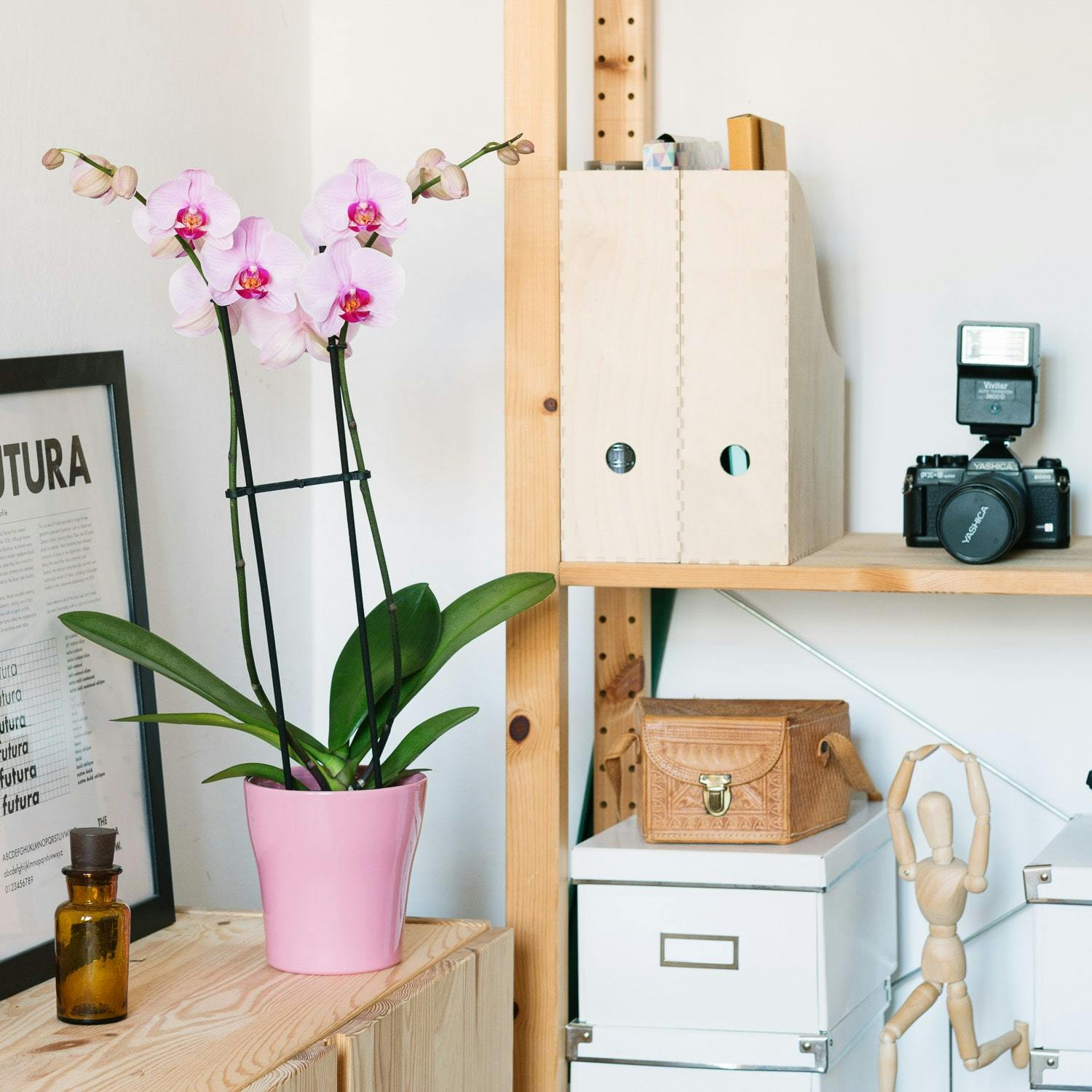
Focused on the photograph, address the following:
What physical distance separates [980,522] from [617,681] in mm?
438

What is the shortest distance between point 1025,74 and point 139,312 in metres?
0.84

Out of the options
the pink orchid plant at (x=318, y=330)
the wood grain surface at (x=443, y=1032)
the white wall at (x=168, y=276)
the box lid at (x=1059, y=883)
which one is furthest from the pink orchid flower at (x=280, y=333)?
the box lid at (x=1059, y=883)

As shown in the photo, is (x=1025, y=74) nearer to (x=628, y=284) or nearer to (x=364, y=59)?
(x=628, y=284)

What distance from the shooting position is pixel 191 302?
0.96 m

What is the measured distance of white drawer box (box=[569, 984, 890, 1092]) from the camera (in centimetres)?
112

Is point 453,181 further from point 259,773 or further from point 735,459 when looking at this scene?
point 259,773

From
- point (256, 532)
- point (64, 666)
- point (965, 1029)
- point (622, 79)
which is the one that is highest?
point (622, 79)

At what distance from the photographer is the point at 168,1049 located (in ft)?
2.80

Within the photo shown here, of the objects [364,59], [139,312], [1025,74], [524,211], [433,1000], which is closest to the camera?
[433,1000]

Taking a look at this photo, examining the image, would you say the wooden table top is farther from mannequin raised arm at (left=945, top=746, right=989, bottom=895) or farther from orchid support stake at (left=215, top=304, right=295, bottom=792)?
mannequin raised arm at (left=945, top=746, right=989, bottom=895)

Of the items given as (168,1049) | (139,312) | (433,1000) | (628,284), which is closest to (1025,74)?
(628,284)

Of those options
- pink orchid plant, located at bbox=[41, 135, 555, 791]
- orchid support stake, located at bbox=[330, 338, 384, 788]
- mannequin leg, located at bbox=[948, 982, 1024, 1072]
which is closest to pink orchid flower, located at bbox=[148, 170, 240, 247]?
pink orchid plant, located at bbox=[41, 135, 555, 791]

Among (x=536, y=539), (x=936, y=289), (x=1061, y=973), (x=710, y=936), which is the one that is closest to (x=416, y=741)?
(x=536, y=539)

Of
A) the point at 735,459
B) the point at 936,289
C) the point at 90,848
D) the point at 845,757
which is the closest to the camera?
the point at 90,848
